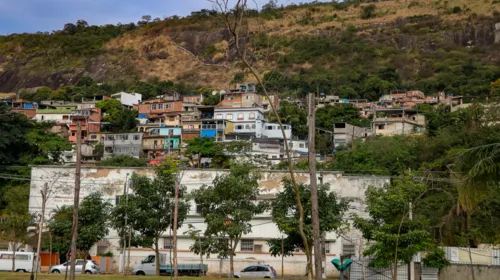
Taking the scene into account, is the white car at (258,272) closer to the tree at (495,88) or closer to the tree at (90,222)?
the tree at (90,222)

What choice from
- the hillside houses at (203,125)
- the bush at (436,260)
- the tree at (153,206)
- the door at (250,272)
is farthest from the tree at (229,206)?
the hillside houses at (203,125)

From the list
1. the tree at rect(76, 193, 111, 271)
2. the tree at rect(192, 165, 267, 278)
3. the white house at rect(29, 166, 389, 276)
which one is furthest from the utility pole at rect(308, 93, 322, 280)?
the white house at rect(29, 166, 389, 276)

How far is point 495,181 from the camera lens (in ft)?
53.9

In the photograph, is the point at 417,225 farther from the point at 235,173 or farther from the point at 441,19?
the point at 441,19

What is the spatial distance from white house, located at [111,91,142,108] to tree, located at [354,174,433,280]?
87.6 metres

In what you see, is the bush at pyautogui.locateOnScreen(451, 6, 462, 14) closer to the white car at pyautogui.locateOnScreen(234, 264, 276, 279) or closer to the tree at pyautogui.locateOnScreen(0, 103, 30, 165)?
the tree at pyautogui.locateOnScreen(0, 103, 30, 165)

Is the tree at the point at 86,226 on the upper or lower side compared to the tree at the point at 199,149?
lower

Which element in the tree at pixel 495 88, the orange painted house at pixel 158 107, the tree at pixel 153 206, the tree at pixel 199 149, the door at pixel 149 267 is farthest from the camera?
the tree at pixel 495 88

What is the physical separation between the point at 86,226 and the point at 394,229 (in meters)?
15.7

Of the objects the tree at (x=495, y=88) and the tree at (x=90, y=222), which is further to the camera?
the tree at (x=495, y=88)

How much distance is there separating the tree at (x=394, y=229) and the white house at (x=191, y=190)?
13689 mm

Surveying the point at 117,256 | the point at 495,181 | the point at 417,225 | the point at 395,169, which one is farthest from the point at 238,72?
the point at 495,181

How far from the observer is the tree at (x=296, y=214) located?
31.2m

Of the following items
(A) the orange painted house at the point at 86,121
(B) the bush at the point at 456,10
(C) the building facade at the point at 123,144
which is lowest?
(C) the building facade at the point at 123,144
